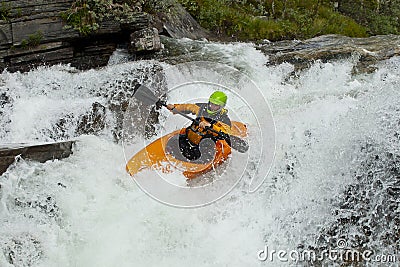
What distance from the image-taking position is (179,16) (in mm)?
9836

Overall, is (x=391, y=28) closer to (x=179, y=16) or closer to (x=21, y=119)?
(x=179, y=16)

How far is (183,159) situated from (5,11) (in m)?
4.11

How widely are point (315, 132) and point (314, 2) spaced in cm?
688

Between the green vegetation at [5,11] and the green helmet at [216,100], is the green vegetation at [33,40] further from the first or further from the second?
the green helmet at [216,100]

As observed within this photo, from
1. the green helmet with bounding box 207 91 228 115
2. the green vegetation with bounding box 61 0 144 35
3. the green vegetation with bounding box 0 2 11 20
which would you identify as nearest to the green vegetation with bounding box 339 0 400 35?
the green vegetation with bounding box 61 0 144 35

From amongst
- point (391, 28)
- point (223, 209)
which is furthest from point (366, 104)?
point (391, 28)

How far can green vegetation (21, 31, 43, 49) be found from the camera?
7.89 meters

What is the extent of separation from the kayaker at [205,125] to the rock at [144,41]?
7.29 ft

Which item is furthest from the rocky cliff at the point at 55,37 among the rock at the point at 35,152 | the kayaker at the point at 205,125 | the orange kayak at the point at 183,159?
the orange kayak at the point at 183,159

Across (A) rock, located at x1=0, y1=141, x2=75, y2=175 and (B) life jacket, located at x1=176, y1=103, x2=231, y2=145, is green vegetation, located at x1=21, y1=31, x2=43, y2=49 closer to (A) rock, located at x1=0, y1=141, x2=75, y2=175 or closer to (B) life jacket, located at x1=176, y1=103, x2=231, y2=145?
(A) rock, located at x1=0, y1=141, x2=75, y2=175

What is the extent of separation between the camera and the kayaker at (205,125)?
600 cm

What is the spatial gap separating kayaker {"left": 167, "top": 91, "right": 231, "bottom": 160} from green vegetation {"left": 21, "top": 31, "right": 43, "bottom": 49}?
3.05m

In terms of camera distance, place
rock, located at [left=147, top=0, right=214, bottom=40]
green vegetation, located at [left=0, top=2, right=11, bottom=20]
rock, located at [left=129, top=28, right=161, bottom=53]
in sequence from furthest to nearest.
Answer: rock, located at [left=147, top=0, right=214, bottom=40] → rock, located at [left=129, top=28, right=161, bottom=53] → green vegetation, located at [left=0, top=2, right=11, bottom=20]

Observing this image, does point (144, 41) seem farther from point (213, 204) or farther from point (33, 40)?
point (213, 204)
